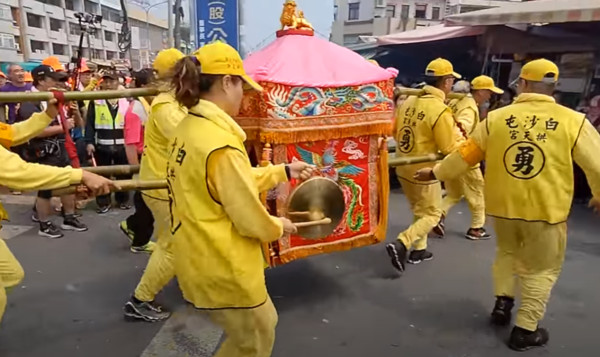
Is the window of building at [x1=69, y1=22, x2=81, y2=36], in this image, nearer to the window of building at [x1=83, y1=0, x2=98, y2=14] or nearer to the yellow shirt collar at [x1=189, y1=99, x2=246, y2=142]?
the window of building at [x1=83, y1=0, x2=98, y2=14]

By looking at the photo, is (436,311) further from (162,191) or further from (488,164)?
(162,191)

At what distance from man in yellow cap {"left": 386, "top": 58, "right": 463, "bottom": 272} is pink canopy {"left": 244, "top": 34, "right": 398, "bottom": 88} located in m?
0.90

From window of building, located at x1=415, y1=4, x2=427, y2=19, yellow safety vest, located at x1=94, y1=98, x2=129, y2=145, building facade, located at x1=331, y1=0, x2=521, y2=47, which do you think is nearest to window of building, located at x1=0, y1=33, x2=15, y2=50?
building facade, located at x1=331, y1=0, x2=521, y2=47

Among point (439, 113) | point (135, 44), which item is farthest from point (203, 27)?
point (135, 44)

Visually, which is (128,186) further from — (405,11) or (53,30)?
(53,30)

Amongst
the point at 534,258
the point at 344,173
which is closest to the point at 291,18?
the point at 344,173

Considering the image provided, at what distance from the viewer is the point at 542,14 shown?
20.6ft

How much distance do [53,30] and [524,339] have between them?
40752 millimetres

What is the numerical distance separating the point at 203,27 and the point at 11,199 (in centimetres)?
326

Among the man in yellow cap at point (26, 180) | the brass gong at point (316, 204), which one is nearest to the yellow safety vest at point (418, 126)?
the brass gong at point (316, 204)

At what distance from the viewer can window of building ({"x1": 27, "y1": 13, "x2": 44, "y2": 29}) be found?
33.6m

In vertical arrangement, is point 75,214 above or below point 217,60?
below

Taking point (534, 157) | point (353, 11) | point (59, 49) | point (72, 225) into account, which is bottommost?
point (72, 225)

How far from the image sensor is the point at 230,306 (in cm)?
200
